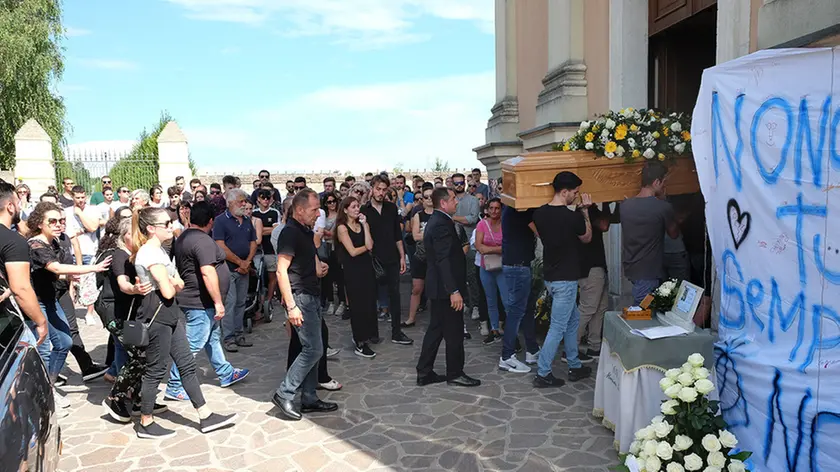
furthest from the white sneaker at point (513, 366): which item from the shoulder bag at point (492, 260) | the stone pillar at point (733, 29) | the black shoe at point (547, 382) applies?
the stone pillar at point (733, 29)

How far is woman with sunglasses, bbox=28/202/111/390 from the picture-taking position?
569 centimetres

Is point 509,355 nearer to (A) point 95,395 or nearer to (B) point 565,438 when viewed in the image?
(B) point 565,438

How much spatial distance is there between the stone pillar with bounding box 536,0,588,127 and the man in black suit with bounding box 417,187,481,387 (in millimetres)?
3820

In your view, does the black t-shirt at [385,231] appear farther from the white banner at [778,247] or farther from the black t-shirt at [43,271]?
the white banner at [778,247]

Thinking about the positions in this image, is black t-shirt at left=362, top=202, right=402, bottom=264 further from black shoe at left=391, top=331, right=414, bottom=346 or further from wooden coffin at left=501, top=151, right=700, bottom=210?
wooden coffin at left=501, top=151, right=700, bottom=210

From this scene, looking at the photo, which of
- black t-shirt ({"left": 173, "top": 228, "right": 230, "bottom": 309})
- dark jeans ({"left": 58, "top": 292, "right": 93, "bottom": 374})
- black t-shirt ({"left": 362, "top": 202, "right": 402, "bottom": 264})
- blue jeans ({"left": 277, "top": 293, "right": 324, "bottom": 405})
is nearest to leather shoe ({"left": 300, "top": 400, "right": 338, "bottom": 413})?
blue jeans ({"left": 277, "top": 293, "right": 324, "bottom": 405})

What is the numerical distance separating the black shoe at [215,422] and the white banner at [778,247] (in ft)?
12.7

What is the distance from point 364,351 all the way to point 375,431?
86.4 inches

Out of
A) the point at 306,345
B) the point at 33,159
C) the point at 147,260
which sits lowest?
the point at 306,345

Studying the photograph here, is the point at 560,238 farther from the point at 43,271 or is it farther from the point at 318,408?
the point at 43,271

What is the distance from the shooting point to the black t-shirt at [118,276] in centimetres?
522

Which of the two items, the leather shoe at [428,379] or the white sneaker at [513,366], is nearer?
the leather shoe at [428,379]

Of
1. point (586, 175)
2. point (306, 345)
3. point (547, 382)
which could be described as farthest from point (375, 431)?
point (586, 175)

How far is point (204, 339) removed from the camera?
6.13 meters
